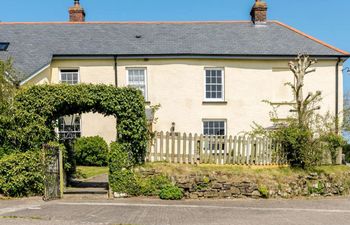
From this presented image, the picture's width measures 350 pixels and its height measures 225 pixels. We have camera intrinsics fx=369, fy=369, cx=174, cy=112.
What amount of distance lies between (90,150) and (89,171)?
6.31ft

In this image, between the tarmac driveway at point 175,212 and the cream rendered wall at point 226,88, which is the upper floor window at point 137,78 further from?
the tarmac driveway at point 175,212

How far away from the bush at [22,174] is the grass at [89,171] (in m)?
4.07

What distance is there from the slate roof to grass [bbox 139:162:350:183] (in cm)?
923

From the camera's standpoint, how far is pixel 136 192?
12258mm

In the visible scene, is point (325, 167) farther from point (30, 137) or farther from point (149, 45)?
point (149, 45)

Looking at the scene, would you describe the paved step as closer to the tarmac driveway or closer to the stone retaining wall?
the tarmac driveway

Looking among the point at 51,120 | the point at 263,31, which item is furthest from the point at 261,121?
the point at 51,120

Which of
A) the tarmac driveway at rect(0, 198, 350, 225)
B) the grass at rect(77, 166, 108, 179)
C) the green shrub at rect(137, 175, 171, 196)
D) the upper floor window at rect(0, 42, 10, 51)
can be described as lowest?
the grass at rect(77, 166, 108, 179)

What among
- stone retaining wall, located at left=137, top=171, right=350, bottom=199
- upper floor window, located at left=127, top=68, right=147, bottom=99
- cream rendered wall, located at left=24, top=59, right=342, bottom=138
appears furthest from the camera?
upper floor window, located at left=127, top=68, right=147, bottom=99

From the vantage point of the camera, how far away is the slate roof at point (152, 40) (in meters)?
21.1

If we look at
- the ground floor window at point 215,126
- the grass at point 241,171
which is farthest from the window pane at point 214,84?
the grass at point 241,171

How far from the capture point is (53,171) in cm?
1239

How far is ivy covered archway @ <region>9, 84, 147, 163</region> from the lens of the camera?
40.4 ft

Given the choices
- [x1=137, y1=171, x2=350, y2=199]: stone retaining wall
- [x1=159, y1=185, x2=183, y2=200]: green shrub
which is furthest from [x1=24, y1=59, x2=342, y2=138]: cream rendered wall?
[x1=159, y1=185, x2=183, y2=200]: green shrub
